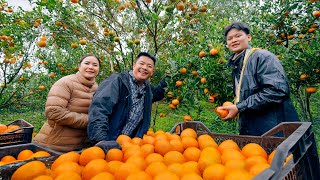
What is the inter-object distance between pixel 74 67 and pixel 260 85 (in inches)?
173

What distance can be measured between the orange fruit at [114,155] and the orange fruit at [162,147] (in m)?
0.22

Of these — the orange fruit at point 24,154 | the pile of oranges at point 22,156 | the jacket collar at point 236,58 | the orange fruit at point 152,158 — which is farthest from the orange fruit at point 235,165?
the jacket collar at point 236,58

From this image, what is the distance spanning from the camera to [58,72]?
230 inches

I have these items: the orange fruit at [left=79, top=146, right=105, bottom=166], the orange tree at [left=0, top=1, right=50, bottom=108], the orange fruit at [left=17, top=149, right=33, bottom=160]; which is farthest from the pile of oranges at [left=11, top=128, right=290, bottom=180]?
the orange tree at [left=0, top=1, right=50, bottom=108]

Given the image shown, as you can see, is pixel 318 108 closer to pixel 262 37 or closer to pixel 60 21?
pixel 262 37

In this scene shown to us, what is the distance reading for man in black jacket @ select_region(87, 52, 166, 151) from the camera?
199 centimetres

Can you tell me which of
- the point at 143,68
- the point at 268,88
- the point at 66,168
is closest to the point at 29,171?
the point at 66,168

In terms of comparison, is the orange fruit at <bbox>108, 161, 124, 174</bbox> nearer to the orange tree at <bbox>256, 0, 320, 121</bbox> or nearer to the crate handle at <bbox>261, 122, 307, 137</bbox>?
the crate handle at <bbox>261, 122, 307, 137</bbox>

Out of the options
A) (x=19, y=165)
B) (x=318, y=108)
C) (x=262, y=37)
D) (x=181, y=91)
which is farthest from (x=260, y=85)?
(x=318, y=108)

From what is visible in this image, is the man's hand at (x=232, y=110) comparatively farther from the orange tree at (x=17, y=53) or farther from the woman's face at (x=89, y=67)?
the orange tree at (x=17, y=53)

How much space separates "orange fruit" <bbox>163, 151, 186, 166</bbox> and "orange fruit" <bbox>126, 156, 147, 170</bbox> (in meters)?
0.11

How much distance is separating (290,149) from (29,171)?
1.02 metres

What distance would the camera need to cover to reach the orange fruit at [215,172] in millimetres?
985

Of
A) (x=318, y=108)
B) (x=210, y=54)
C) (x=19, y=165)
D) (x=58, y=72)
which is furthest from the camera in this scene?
(x=318, y=108)
